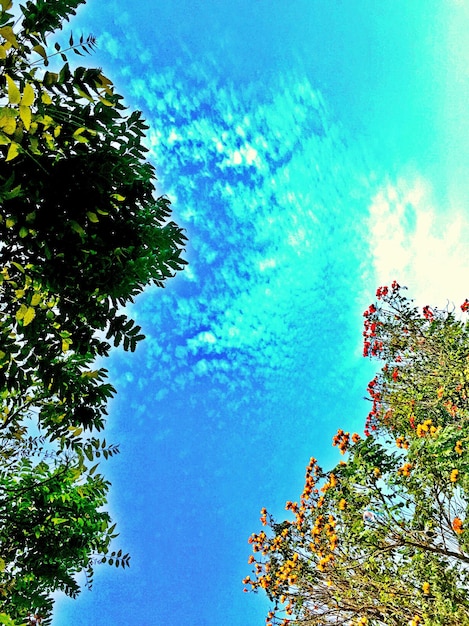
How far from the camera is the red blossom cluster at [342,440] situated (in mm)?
6434

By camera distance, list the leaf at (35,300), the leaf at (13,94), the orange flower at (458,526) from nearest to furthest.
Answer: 1. the leaf at (13,94)
2. the leaf at (35,300)
3. the orange flower at (458,526)

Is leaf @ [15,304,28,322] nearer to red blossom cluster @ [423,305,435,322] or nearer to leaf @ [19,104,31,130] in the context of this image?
leaf @ [19,104,31,130]

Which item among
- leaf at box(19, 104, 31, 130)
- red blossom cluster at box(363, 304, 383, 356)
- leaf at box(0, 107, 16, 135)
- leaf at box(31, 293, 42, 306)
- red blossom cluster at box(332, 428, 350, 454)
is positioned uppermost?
red blossom cluster at box(363, 304, 383, 356)

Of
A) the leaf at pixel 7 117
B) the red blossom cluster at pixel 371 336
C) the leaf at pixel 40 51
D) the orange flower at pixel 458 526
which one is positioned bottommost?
the leaf at pixel 7 117

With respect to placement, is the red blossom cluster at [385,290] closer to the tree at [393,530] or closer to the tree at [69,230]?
the tree at [393,530]

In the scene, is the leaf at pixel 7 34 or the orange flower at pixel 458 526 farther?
the orange flower at pixel 458 526

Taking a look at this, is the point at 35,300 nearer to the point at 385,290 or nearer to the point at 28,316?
the point at 28,316

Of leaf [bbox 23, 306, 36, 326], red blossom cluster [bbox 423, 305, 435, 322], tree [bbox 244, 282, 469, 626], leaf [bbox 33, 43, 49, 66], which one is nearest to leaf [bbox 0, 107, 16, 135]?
leaf [bbox 33, 43, 49, 66]

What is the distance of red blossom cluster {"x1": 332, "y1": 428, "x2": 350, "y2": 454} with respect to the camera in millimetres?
6434

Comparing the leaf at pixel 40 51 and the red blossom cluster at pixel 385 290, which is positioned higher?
the red blossom cluster at pixel 385 290


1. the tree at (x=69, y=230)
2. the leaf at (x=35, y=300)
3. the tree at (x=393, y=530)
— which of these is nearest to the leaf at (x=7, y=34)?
the tree at (x=69, y=230)

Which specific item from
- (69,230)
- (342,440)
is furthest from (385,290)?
(69,230)

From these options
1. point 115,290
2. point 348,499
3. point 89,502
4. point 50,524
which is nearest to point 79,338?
point 115,290

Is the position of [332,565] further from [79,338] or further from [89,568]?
[79,338]
